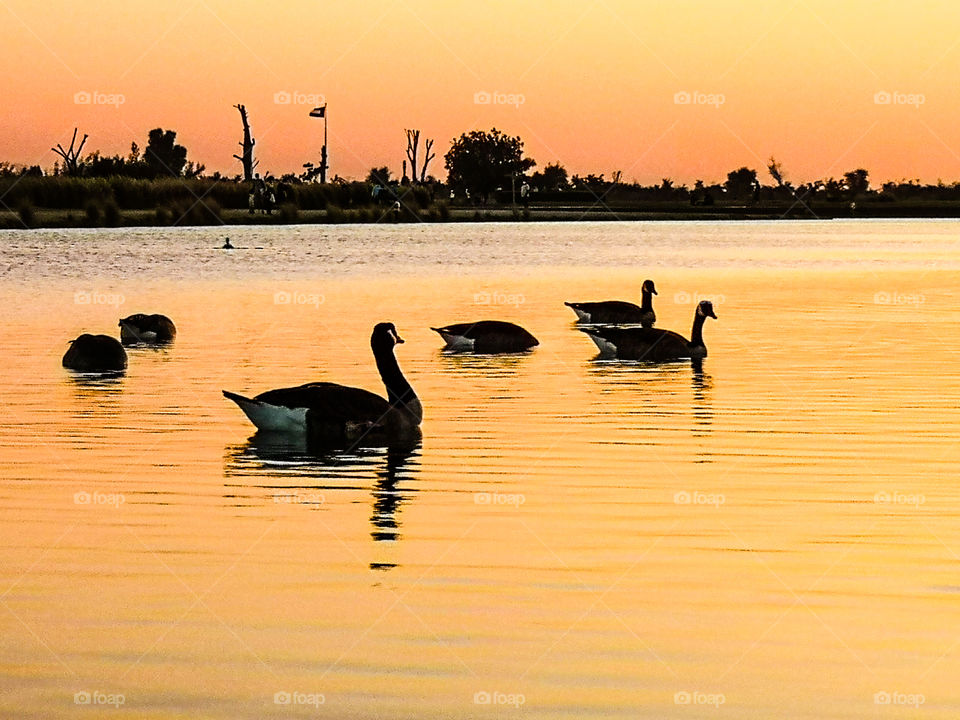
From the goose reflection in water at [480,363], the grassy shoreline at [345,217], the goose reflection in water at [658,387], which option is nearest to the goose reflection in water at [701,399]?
the goose reflection in water at [658,387]

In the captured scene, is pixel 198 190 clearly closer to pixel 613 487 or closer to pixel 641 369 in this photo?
pixel 641 369

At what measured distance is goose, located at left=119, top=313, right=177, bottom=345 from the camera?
26.7 metres

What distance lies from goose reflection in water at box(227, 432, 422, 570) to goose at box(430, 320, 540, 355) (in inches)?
366

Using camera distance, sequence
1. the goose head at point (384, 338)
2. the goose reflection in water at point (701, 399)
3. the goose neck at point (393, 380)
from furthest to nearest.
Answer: the goose head at point (384, 338), the goose reflection in water at point (701, 399), the goose neck at point (393, 380)

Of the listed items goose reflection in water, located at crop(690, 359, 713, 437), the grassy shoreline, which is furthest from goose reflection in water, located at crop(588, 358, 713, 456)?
the grassy shoreline

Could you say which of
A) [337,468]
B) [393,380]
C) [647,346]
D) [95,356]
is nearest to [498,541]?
[337,468]

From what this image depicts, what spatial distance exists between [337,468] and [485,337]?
11.1m

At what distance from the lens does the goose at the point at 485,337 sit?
25.3m

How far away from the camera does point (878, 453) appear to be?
1489 centimetres

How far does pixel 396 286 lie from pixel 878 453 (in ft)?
104

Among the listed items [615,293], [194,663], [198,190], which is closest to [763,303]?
[615,293]

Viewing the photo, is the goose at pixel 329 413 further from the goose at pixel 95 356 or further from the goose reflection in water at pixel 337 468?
the goose at pixel 95 356

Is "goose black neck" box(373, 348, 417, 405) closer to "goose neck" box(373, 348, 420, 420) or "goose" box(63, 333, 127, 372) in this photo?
"goose neck" box(373, 348, 420, 420)

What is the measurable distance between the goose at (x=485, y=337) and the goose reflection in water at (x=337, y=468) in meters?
9.31
